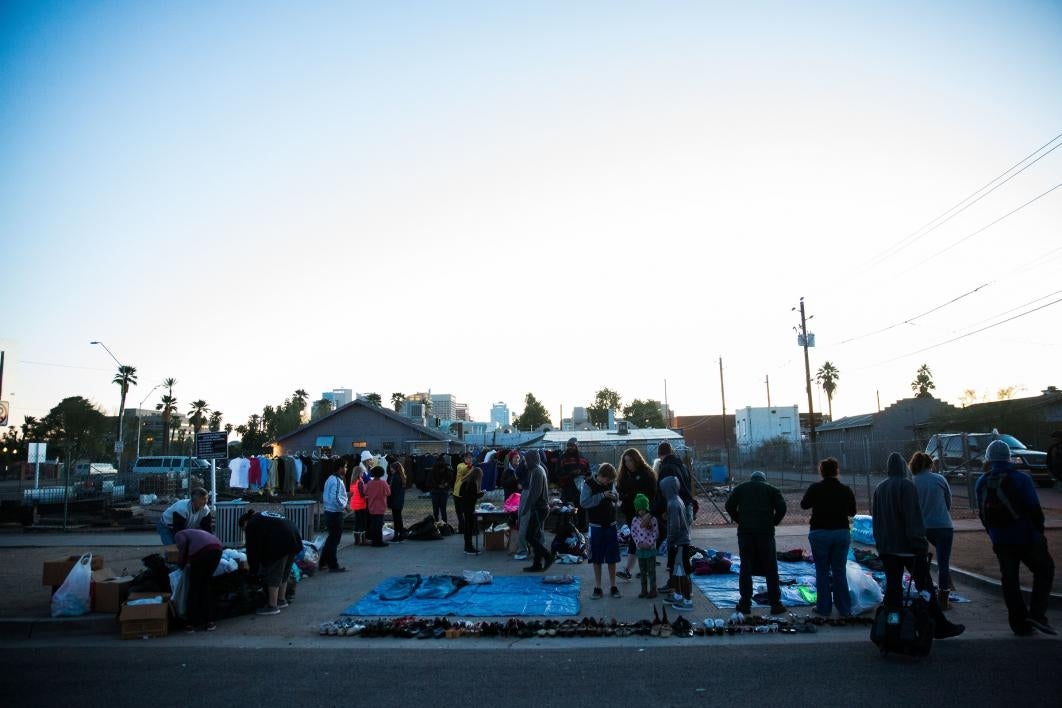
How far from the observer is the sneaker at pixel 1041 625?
23.4ft

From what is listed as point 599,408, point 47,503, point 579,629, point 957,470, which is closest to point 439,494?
point 579,629

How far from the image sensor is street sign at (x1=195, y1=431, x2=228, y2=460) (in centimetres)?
1427

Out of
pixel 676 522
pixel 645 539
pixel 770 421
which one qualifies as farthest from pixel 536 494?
pixel 770 421

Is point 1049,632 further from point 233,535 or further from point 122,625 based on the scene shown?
point 233,535

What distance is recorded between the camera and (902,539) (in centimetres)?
698

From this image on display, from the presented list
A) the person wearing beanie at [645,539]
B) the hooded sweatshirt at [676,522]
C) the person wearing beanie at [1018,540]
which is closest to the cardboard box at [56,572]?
the person wearing beanie at [645,539]

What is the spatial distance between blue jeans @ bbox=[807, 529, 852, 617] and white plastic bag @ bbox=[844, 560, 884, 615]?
0.64 feet

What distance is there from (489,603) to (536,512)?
2601mm

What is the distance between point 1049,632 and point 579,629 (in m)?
4.93

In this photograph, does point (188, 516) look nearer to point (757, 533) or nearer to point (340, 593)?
point (340, 593)

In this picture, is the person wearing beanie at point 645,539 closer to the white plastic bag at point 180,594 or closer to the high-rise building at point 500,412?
the white plastic bag at point 180,594

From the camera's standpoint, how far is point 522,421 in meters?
94.0

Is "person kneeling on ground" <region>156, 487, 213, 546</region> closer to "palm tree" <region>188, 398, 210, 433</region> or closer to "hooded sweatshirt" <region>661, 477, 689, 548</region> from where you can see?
"hooded sweatshirt" <region>661, 477, 689, 548</region>

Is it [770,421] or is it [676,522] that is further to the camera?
[770,421]
